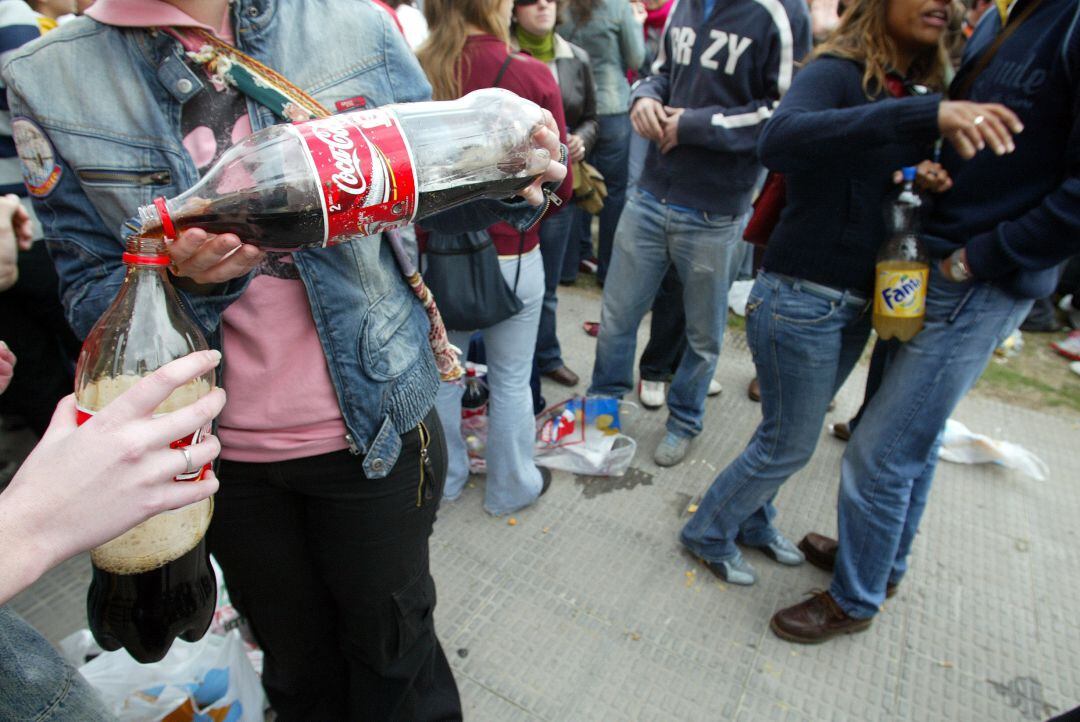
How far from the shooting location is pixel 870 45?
1826mm

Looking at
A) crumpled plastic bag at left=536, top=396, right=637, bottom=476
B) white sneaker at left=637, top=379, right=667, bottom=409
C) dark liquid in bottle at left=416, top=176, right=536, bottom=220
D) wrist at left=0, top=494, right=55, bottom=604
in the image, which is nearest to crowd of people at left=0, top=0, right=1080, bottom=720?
wrist at left=0, top=494, right=55, bottom=604

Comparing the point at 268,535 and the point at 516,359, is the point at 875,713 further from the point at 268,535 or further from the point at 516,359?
the point at 268,535

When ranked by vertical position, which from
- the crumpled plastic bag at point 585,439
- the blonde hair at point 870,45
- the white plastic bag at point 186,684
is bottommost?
the crumpled plastic bag at point 585,439

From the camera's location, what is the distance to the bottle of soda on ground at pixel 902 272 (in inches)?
71.2

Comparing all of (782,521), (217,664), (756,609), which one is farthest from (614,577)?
(217,664)

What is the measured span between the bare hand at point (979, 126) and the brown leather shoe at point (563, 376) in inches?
96.8

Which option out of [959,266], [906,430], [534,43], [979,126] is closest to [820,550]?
[906,430]

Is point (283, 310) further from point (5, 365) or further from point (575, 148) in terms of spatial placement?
point (575, 148)

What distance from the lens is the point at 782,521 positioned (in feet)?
9.26

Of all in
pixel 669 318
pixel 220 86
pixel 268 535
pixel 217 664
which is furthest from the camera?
pixel 669 318

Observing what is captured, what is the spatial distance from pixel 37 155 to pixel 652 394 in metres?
3.01

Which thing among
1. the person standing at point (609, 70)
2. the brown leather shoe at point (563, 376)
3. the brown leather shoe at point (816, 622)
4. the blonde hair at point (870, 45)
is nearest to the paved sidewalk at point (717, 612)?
the brown leather shoe at point (816, 622)

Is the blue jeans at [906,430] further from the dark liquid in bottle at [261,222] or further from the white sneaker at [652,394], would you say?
the dark liquid in bottle at [261,222]

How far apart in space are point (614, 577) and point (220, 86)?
6.90 feet
